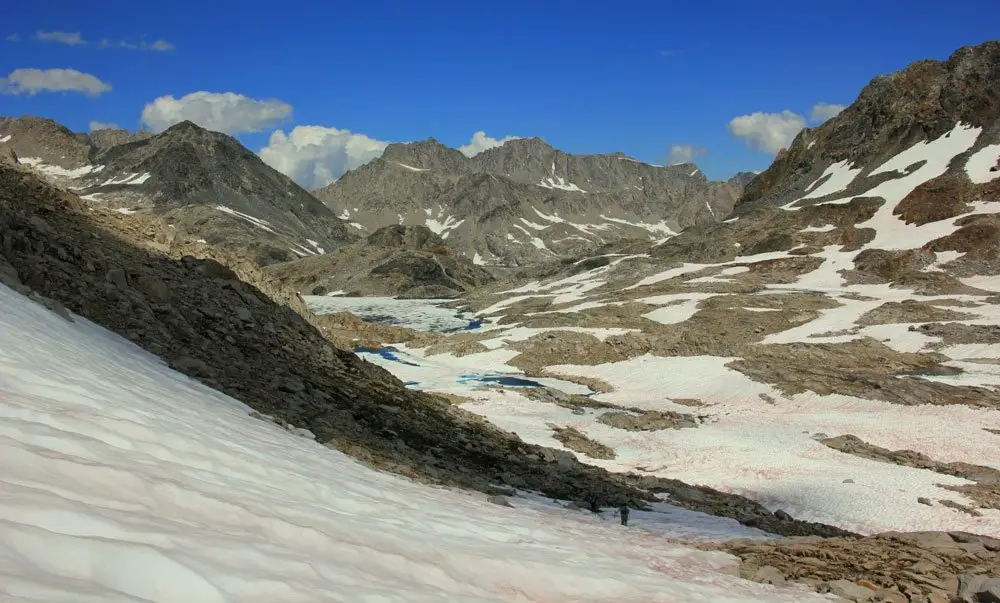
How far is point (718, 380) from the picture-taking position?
44.4 m

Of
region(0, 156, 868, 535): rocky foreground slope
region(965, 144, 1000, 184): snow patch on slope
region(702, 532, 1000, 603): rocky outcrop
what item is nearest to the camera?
region(702, 532, 1000, 603): rocky outcrop

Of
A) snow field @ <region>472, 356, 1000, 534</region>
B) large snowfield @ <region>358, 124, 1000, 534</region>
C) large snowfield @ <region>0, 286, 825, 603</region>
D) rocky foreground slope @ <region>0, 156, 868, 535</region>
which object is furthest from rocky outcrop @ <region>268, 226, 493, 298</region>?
large snowfield @ <region>0, 286, 825, 603</region>

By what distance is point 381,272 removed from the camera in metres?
146

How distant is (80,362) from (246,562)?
6136mm

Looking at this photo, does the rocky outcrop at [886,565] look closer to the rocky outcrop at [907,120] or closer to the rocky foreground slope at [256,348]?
the rocky foreground slope at [256,348]

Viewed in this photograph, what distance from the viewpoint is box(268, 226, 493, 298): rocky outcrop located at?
5512 inches

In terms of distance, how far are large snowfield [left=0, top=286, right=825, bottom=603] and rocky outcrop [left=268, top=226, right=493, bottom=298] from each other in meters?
A: 123

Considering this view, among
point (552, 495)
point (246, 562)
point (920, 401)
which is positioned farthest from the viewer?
point (920, 401)

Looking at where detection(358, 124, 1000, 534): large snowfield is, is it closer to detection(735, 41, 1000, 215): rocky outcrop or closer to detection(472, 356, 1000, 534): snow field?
detection(472, 356, 1000, 534): snow field

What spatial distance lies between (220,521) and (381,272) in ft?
470

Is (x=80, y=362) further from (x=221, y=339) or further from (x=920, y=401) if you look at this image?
(x=920, y=401)

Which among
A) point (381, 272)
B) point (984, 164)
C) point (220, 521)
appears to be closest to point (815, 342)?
point (220, 521)

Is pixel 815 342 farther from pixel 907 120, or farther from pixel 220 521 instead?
pixel 907 120

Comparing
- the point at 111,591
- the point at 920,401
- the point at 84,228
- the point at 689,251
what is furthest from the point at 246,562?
the point at 689,251
